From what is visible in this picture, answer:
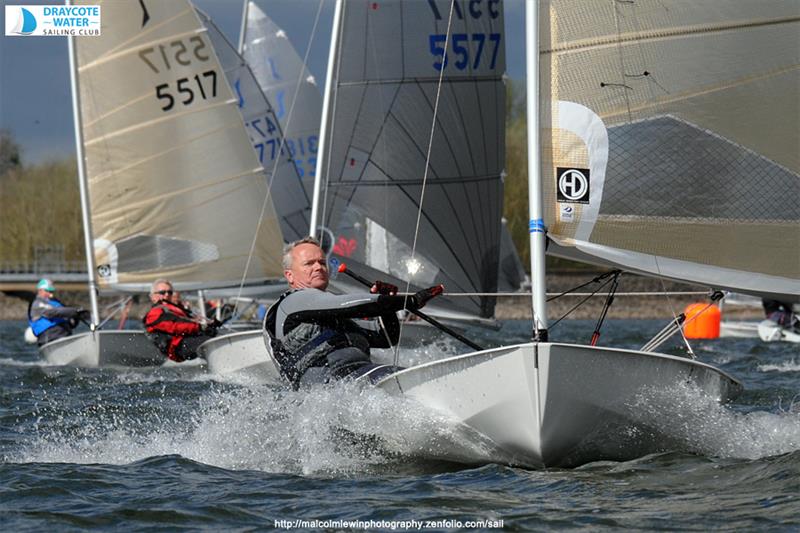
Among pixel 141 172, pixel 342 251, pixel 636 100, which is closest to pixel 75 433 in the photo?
pixel 636 100

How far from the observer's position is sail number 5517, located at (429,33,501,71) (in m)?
14.9

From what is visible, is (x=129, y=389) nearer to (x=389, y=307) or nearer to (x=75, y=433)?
(x=75, y=433)

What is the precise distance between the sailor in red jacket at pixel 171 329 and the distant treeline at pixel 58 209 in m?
32.2

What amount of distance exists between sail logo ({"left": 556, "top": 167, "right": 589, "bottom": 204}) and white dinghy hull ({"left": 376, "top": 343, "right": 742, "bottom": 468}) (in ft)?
3.35

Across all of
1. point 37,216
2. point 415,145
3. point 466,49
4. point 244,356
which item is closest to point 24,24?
point 415,145

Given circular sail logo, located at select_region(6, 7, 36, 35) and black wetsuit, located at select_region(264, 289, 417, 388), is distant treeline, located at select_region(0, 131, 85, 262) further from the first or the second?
black wetsuit, located at select_region(264, 289, 417, 388)

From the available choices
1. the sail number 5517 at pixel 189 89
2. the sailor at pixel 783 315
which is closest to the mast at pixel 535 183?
the sail number 5517 at pixel 189 89

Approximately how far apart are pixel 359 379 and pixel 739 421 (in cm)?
187

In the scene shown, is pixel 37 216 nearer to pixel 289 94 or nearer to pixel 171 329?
pixel 289 94

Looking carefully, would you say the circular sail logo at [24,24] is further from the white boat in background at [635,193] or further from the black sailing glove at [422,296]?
the black sailing glove at [422,296]

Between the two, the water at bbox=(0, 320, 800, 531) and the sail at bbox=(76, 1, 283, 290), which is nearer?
the water at bbox=(0, 320, 800, 531)

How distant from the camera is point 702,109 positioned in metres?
7.05

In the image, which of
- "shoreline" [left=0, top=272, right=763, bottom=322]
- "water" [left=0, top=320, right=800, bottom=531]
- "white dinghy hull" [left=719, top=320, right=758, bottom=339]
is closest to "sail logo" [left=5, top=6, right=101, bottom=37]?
"water" [left=0, top=320, right=800, bottom=531]

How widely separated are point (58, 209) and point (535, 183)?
1718 inches
